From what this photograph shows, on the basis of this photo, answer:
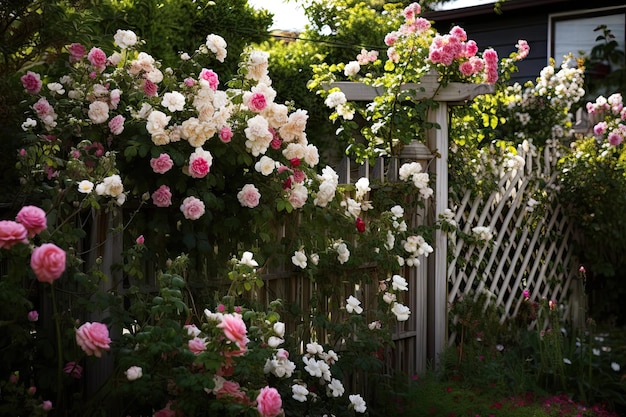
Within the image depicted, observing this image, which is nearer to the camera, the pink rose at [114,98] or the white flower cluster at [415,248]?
the pink rose at [114,98]

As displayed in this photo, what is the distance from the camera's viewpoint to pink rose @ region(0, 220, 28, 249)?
2.14 metres

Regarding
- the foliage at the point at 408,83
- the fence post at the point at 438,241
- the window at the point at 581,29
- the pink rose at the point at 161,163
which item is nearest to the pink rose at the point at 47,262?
the pink rose at the point at 161,163

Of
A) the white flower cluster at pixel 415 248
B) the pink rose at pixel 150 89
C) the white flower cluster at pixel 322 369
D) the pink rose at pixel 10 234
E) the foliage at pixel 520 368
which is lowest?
the foliage at pixel 520 368

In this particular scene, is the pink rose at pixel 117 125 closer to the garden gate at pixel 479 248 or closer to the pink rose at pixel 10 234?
the pink rose at pixel 10 234

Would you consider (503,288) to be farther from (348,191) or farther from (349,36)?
(349,36)

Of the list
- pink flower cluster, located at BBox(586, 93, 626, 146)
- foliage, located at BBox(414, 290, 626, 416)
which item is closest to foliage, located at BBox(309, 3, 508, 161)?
foliage, located at BBox(414, 290, 626, 416)

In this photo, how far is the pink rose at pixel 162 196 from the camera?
2945mm

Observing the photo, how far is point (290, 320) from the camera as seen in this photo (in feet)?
11.9

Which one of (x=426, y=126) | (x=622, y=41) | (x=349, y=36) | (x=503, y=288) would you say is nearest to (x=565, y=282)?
(x=503, y=288)

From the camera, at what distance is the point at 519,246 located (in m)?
5.36

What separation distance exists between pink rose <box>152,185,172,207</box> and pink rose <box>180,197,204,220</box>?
0.20 feet

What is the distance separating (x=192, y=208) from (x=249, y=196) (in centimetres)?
26

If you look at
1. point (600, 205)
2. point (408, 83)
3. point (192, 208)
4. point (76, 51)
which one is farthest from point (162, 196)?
point (600, 205)

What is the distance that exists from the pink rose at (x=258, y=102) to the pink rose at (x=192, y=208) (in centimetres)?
48
